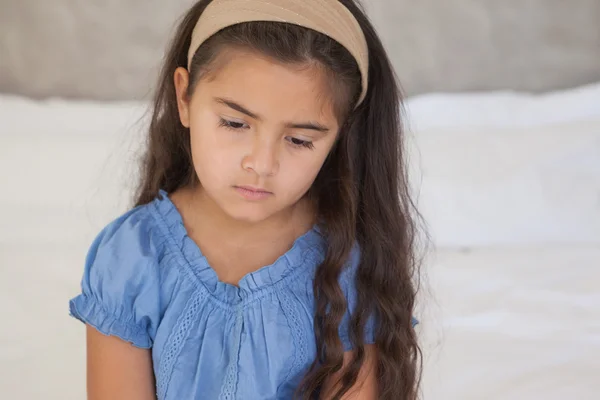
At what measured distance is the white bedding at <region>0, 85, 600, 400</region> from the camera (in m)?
1.13

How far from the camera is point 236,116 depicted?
0.80 m

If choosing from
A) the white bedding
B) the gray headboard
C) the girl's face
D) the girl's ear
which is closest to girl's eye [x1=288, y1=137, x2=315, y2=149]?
the girl's face

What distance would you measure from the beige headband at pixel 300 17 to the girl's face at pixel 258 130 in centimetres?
4

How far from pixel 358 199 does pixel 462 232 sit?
68 cm

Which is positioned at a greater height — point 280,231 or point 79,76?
point 79,76

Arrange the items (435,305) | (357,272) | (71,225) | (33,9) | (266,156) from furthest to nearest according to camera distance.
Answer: (33,9)
(71,225)
(435,305)
(357,272)
(266,156)

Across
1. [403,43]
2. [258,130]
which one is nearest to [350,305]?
[258,130]

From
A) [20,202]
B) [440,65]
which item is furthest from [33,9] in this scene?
[440,65]

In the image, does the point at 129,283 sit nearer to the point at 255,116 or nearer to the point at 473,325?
the point at 255,116

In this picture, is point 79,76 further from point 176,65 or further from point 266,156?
point 266,156

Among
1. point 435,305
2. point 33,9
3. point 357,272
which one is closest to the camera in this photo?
Result: point 357,272

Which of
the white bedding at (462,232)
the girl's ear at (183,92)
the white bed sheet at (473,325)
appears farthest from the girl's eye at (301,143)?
the white bed sheet at (473,325)

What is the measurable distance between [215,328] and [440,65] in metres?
1.34

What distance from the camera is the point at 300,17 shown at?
2.58 ft
